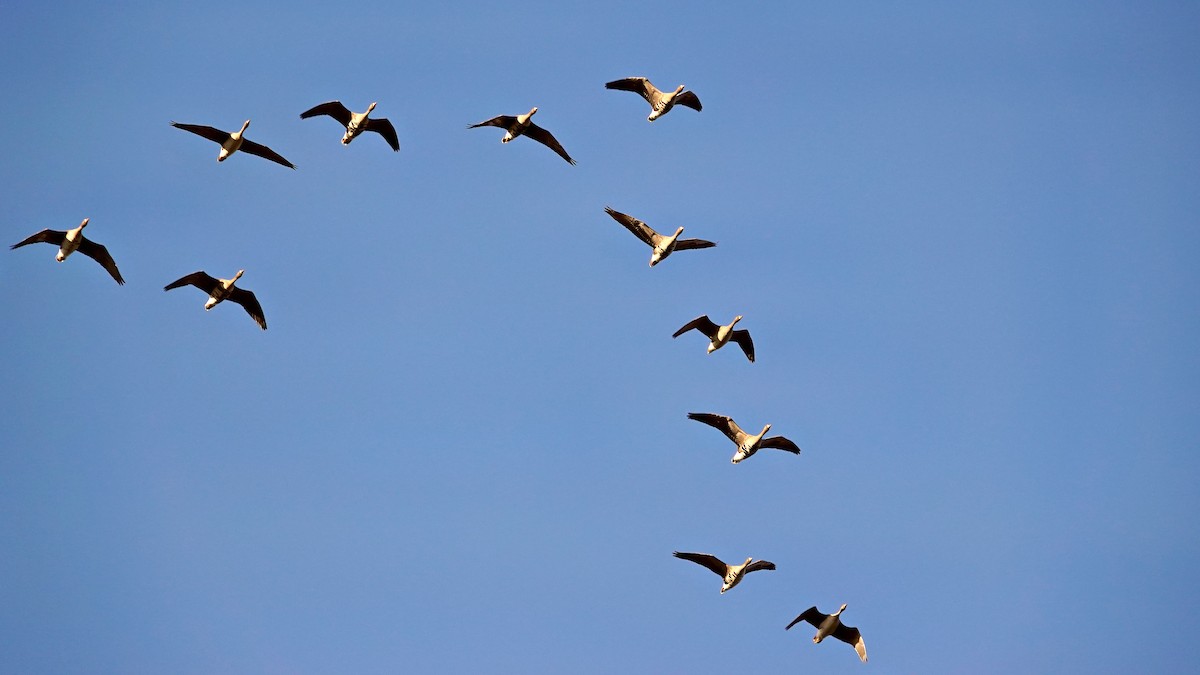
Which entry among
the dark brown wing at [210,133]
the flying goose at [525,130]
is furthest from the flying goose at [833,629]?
the dark brown wing at [210,133]

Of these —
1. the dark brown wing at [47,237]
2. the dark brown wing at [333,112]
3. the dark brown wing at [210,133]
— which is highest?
the dark brown wing at [333,112]

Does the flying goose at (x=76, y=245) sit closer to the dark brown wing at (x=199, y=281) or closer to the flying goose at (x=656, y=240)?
the dark brown wing at (x=199, y=281)

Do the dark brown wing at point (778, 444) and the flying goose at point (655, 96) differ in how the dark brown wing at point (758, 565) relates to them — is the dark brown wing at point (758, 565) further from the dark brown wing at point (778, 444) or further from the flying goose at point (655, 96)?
the flying goose at point (655, 96)

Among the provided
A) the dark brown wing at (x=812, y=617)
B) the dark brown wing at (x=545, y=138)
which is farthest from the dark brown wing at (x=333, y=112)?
the dark brown wing at (x=812, y=617)

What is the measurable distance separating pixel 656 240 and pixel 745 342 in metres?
6.47

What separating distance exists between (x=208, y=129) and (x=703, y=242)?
65.4 feet

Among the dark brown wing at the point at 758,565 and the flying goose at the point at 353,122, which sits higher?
the flying goose at the point at 353,122

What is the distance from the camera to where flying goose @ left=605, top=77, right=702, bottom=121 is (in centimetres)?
8031

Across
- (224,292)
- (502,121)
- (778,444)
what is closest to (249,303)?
(224,292)

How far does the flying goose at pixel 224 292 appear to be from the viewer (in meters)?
80.4

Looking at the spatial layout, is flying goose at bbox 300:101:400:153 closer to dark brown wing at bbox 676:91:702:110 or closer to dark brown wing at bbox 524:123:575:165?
dark brown wing at bbox 524:123:575:165

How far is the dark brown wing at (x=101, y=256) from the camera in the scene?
80.3 m

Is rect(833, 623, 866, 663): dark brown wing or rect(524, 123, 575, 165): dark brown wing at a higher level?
rect(524, 123, 575, 165): dark brown wing

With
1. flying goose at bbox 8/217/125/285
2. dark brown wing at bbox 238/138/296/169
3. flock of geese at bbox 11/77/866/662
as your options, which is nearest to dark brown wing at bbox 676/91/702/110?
flock of geese at bbox 11/77/866/662
